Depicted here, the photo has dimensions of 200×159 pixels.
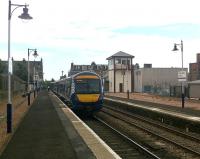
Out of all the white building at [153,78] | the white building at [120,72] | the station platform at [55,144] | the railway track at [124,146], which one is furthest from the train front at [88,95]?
the white building at [153,78]

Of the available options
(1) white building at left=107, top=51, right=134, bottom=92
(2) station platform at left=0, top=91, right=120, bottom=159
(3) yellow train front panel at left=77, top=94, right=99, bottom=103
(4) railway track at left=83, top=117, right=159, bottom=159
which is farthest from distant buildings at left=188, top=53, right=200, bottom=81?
(2) station platform at left=0, top=91, right=120, bottom=159

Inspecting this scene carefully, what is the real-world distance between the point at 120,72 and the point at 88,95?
2818 inches

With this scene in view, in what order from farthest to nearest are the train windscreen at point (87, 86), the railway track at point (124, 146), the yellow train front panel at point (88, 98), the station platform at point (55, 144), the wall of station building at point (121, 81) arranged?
the wall of station building at point (121, 81)
the train windscreen at point (87, 86)
the yellow train front panel at point (88, 98)
the railway track at point (124, 146)
the station platform at point (55, 144)

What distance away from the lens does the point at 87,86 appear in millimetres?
32281

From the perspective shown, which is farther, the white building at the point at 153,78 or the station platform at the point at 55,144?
the white building at the point at 153,78

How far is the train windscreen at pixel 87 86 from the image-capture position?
3222 centimetres

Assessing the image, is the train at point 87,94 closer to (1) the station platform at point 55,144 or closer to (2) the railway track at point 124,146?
(2) the railway track at point 124,146

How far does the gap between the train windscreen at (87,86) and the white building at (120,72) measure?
6810 cm

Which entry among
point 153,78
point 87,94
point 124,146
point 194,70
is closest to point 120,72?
point 153,78

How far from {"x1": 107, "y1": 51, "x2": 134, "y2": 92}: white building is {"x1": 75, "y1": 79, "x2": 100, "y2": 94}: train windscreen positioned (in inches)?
2681

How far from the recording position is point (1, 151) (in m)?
14.6

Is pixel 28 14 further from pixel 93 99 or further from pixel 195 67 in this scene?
pixel 195 67

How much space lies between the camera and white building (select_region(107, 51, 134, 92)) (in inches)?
4063

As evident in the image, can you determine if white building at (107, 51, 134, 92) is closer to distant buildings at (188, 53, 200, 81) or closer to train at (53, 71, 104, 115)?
distant buildings at (188, 53, 200, 81)
